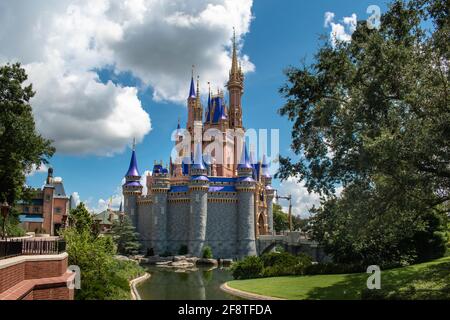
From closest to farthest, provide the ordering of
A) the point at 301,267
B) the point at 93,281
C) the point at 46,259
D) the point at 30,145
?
1. the point at 46,259
2. the point at 93,281
3. the point at 30,145
4. the point at 301,267

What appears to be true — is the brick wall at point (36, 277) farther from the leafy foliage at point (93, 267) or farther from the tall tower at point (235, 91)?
the tall tower at point (235, 91)

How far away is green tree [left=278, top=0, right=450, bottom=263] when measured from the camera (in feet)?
45.0

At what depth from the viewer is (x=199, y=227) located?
2144 inches

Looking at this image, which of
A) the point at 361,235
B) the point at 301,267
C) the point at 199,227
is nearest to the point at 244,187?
the point at 199,227

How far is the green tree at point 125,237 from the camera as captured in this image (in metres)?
55.0

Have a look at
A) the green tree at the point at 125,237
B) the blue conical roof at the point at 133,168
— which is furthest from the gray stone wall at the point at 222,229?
the blue conical roof at the point at 133,168

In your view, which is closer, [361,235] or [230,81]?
[361,235]

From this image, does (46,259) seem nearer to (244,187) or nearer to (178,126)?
(244,187)

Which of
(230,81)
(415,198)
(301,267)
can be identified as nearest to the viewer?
(415,198)

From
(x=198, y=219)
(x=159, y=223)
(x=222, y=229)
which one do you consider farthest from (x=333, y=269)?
(x=159, y=223)

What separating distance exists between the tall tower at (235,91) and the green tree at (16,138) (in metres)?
48.9

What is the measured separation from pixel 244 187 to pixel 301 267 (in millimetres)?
30734

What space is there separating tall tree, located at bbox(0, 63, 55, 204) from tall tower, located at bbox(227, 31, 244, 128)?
48887mm

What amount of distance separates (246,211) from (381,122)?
41.4 meters
